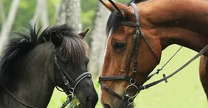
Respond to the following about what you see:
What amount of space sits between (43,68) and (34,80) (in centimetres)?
20

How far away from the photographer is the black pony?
271 inches

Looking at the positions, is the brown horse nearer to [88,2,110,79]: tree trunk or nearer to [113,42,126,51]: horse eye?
[113,42,126,51]: horse eye

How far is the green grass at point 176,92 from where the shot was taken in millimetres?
12305

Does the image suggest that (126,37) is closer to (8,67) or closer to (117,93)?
(117,93)

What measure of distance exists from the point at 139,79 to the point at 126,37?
1.64ft

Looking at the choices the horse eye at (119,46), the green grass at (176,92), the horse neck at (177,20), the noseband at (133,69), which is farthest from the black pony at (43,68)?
the green grass at (176,92)

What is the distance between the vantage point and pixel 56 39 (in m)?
7.04

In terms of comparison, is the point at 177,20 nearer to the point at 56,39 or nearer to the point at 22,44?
the point at 56,39

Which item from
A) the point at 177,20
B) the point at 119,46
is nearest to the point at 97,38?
the point at 177,20

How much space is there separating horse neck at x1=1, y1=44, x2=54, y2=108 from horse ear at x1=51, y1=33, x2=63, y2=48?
142 mm

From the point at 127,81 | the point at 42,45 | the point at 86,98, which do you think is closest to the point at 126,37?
the point at 127,81

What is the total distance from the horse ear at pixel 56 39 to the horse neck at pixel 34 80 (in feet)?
0.47

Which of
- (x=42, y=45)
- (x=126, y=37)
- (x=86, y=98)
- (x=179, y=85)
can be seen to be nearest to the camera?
(x=126, y=37)

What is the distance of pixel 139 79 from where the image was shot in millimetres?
6188
